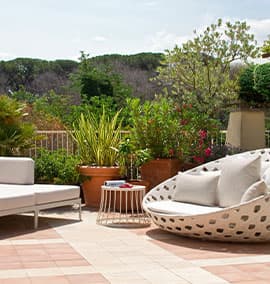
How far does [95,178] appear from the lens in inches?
342

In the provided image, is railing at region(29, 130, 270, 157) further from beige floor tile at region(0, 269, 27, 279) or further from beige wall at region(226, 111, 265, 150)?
beige floor tile at region(0, 269, 27, 279)

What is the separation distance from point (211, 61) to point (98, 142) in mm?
3863

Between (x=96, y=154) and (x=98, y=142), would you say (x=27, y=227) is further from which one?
(x=98, y=142)

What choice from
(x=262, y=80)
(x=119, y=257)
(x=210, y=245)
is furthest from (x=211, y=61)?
(x=119, y=257)

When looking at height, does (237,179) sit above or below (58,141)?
below

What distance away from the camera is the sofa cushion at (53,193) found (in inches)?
267

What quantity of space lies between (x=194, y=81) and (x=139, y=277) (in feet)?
25.8

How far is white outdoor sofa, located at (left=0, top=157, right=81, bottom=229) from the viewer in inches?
252

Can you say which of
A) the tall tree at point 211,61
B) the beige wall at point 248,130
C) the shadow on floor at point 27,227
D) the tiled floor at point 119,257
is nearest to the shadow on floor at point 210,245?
the tiled floor at point 119,257

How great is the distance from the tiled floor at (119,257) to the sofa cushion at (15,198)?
33 centimetres

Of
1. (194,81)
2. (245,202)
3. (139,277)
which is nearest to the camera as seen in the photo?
(139,277)

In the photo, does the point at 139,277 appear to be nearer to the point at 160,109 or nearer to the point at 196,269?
the point at 196,269

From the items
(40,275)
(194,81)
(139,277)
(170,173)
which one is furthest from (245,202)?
(194,81)

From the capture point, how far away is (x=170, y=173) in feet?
28.0
